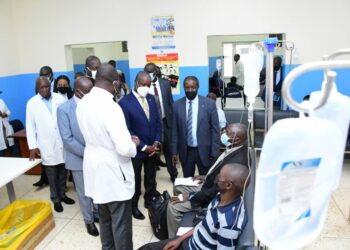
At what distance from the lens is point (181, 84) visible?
17.1 ft

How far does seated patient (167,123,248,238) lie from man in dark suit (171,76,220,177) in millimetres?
588

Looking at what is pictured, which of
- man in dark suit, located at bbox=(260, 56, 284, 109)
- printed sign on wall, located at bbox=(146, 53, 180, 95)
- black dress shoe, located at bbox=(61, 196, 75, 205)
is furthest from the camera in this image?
printed sign on wall, located at bbox=(146, 53, 180, 95)

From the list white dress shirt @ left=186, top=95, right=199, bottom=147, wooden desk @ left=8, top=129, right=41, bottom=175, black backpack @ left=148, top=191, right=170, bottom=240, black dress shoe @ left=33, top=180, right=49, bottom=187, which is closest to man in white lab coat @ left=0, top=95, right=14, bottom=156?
wooden desk @ left=8, top=129, right=41, bottom=175

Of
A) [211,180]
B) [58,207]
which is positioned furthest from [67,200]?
[211,180]

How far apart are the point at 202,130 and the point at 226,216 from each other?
1568 mm

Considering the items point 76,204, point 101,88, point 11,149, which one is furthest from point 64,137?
point 11,149

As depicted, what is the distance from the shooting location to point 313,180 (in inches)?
32.2

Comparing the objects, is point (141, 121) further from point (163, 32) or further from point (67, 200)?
point (163, 32)

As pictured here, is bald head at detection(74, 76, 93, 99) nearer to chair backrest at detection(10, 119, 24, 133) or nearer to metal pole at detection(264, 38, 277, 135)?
metal pole at detection(264, 38, 277, 135)

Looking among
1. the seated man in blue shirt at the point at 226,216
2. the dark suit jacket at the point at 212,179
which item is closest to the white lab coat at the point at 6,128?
the dark suit jacket at the point at 212,179

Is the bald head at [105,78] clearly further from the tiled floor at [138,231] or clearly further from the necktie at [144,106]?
the tiled floor at [138,231]

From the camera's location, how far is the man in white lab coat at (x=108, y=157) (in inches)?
79.9

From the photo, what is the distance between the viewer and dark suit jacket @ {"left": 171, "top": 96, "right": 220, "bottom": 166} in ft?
10.6

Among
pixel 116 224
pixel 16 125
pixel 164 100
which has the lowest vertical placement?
pixel 116 224
